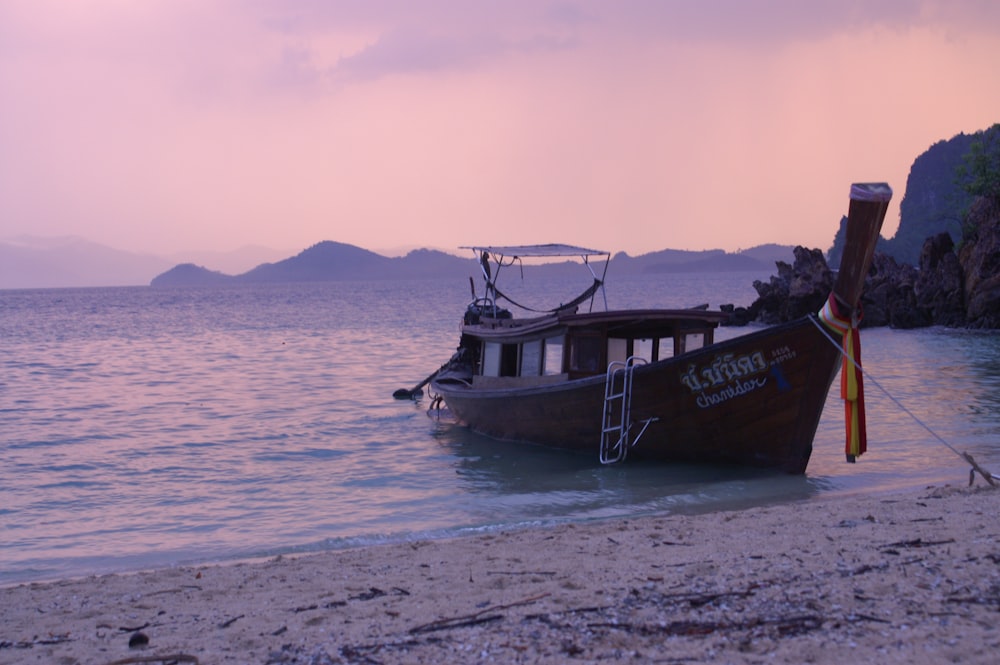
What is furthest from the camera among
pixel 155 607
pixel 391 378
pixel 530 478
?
pixel 391 378

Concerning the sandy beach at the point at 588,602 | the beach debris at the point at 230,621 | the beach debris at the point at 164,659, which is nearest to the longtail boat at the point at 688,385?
the sandy beach at the point at 588,602

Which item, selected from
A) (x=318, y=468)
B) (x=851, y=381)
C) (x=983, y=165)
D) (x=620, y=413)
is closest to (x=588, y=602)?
(x=851, y=381)

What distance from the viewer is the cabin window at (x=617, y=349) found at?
13023 millimetres

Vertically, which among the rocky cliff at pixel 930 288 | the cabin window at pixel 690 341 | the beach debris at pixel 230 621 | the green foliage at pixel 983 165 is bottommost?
the beach debris at pixel 230 621

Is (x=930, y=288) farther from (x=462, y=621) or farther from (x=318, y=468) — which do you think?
(x=462, y=621)

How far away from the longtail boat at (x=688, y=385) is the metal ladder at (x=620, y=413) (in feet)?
0.05

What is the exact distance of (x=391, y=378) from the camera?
26.1 metres

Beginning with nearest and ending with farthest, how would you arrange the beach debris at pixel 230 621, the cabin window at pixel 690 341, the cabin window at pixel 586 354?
the beach debris at pixel 230 621 < the cabin window at pixel 586 354 < the cabin window at pixel 690 341

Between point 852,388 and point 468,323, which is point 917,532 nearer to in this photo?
point 852,388

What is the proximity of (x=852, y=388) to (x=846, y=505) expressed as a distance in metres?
1.22

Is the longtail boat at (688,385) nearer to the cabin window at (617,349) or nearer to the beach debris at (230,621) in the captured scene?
the cabin window at (617,349)

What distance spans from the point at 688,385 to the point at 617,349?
72.1 inches

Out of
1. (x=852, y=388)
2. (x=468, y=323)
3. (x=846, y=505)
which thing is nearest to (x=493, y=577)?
(x=846, y=505)

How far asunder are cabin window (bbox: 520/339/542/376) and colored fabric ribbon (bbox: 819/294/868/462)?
4861 millimetres
